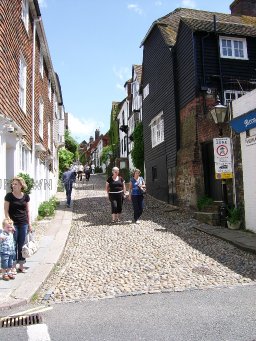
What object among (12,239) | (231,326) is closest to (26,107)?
(12,239)

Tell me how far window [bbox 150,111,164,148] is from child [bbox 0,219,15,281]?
13.3 metres

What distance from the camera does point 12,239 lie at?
19.8ft

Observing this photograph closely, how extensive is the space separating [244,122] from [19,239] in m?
6.56

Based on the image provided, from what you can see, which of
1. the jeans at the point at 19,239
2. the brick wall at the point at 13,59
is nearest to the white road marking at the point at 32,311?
the jeans at the point at 19,239

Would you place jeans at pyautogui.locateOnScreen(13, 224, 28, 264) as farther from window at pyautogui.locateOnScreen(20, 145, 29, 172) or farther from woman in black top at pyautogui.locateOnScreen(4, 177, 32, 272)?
window at pyautogui.locateOnScreen(20, 145, 29, 172)

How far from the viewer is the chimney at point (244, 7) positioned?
22.0 metres

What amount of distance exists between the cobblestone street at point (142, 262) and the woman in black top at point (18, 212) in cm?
78

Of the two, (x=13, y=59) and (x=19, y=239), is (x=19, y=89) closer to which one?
(x=13, y=59)

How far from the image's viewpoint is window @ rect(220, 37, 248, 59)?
51.4 ft

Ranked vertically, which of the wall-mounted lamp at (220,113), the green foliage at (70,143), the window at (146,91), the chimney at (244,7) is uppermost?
the chimney at (244,7)

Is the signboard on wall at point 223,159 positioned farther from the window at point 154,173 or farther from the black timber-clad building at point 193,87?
the window at point 154,173

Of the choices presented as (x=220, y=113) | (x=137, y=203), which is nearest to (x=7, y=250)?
(x=137, y=203)

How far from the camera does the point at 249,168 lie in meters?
9.84

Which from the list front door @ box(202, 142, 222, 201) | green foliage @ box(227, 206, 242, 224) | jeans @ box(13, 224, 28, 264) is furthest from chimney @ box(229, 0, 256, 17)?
jeans @ box(13, 224, 28, 264)
